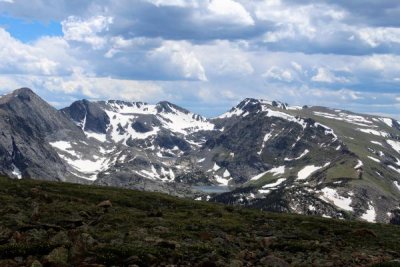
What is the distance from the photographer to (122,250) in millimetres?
28641

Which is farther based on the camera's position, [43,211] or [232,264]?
[43,211]

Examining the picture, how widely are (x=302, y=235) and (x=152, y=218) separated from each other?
571 inches

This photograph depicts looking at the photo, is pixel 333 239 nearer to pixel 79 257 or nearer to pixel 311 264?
pixel 311 264

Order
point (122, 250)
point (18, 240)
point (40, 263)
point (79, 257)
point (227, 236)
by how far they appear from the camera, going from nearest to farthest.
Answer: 1. point (40, 263)
2. point (79, 257)
3. point (122, 250)
4. point (18, 240)
5. point (227, 236)

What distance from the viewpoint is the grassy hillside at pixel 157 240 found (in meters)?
27.7

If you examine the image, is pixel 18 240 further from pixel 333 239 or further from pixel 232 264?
pixel 333 239

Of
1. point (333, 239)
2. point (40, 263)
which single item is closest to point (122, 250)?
point (40, 263)

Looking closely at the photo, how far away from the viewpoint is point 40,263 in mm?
24250

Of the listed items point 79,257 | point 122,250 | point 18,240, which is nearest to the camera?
point 79,257

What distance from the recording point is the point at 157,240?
33406 mm

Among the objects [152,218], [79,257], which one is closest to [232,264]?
[79,257]

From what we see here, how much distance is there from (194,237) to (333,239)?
1341 cm

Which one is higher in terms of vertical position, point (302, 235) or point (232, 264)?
point (232, 264)

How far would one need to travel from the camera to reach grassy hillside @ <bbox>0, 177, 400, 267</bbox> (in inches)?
1091
